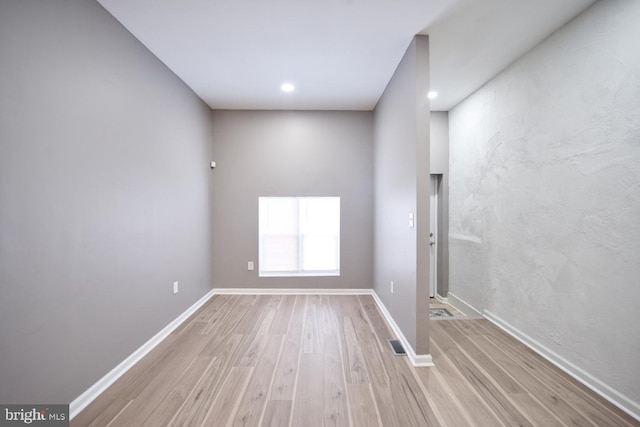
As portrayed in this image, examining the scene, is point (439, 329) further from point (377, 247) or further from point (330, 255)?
point (330, 255)

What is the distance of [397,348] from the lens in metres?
2.42

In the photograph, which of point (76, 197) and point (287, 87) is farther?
point (287, 87)

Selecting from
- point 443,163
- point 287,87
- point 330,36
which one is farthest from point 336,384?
point 443,163

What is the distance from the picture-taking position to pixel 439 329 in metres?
2.84

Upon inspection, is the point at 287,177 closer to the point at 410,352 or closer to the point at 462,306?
the point at 410,352

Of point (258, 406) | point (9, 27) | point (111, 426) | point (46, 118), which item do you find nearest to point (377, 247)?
point (258, 406)

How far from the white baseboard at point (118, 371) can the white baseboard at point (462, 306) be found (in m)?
3.57

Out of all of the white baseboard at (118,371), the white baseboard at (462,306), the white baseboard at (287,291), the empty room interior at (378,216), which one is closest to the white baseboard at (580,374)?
the empty room interior at (378,216)

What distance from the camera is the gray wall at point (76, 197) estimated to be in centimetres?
135

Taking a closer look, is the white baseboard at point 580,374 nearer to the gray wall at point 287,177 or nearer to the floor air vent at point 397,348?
the floor air vent at point 397,348

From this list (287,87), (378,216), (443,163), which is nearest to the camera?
(287,87)

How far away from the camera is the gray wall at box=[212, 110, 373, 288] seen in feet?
13.0

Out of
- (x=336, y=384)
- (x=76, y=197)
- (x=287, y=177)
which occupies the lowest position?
(x=336, y=384)

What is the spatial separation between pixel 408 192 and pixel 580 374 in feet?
6.16
